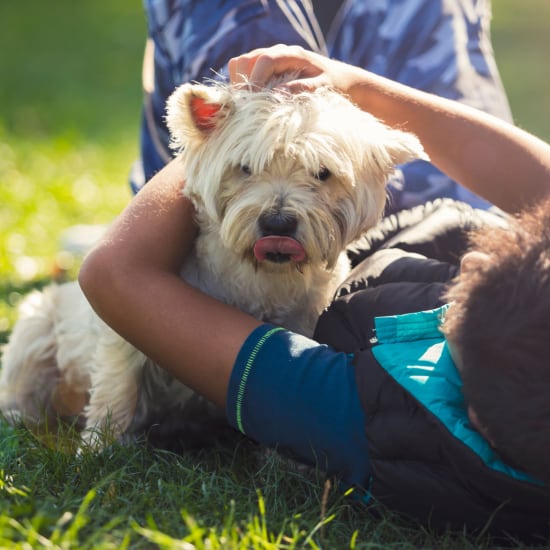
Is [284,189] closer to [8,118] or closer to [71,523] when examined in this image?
[71,523]

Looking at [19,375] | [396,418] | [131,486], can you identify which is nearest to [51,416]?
[19,375]

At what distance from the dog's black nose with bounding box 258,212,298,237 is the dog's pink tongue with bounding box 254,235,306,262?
0.05 ft

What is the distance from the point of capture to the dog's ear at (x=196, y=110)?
97.9 inches

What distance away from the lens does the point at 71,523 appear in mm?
2090

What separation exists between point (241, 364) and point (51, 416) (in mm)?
1275

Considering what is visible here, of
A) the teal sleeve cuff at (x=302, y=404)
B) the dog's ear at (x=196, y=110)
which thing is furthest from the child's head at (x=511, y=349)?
the dog's ear at (x=196, y=110)

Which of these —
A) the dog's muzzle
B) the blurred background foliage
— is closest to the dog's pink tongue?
the dog's muzzle

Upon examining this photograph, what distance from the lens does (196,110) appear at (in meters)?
2.56

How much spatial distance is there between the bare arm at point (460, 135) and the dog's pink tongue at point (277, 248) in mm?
478

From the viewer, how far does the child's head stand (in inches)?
76.7

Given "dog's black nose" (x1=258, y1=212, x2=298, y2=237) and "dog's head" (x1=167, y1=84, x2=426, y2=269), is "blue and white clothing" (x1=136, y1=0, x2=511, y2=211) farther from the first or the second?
"dog's black nose" (x1=258, y1=212, x2=298, y2=237)

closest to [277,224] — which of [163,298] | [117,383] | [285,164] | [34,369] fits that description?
[285,164]

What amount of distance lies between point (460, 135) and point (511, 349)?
0.98 m

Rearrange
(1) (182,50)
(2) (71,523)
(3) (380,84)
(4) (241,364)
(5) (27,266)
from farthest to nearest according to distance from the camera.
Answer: (5) (27,266) → (1) (182,50) → (3) (380,84) → (4) (241,364) → (2) (71,523)
